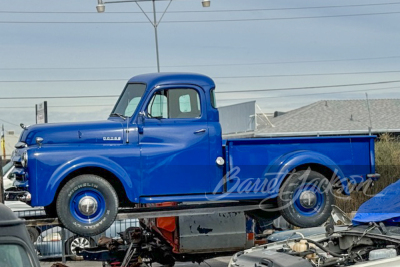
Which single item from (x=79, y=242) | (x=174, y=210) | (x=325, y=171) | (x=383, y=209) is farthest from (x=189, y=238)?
(x=383, y=209)

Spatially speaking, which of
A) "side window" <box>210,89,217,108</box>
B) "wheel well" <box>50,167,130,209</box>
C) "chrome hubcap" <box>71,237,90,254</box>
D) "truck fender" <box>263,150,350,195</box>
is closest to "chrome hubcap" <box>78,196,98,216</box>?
"wheel well" <box>50,167,130,209</box>

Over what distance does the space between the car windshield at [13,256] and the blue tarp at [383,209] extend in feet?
15.3

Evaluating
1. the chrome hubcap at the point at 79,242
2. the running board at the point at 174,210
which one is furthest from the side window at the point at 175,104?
the chrome hubcap at the point at 79,242

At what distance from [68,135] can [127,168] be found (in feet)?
3.09

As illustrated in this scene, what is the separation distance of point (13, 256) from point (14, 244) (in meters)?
0.06

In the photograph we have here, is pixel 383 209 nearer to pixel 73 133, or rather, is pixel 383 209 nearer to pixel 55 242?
pixel 73 133

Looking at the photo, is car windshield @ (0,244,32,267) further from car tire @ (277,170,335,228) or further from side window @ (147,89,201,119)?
car tire @ (277,170,335,228)

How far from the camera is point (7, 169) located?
60.0ft

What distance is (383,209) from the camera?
24.5 feet

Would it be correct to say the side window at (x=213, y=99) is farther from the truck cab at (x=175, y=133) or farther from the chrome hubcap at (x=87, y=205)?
the chrome hubcap at (x=87, y=205)

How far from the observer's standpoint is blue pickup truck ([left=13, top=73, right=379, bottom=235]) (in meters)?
A: 9.34

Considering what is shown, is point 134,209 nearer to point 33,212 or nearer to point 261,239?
point 33,212

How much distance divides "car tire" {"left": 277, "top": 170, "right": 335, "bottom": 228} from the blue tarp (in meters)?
2.16

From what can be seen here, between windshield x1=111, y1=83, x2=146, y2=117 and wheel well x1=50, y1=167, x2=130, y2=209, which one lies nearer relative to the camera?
wheel well x1=50, y1=167, x2=130, y2=209
